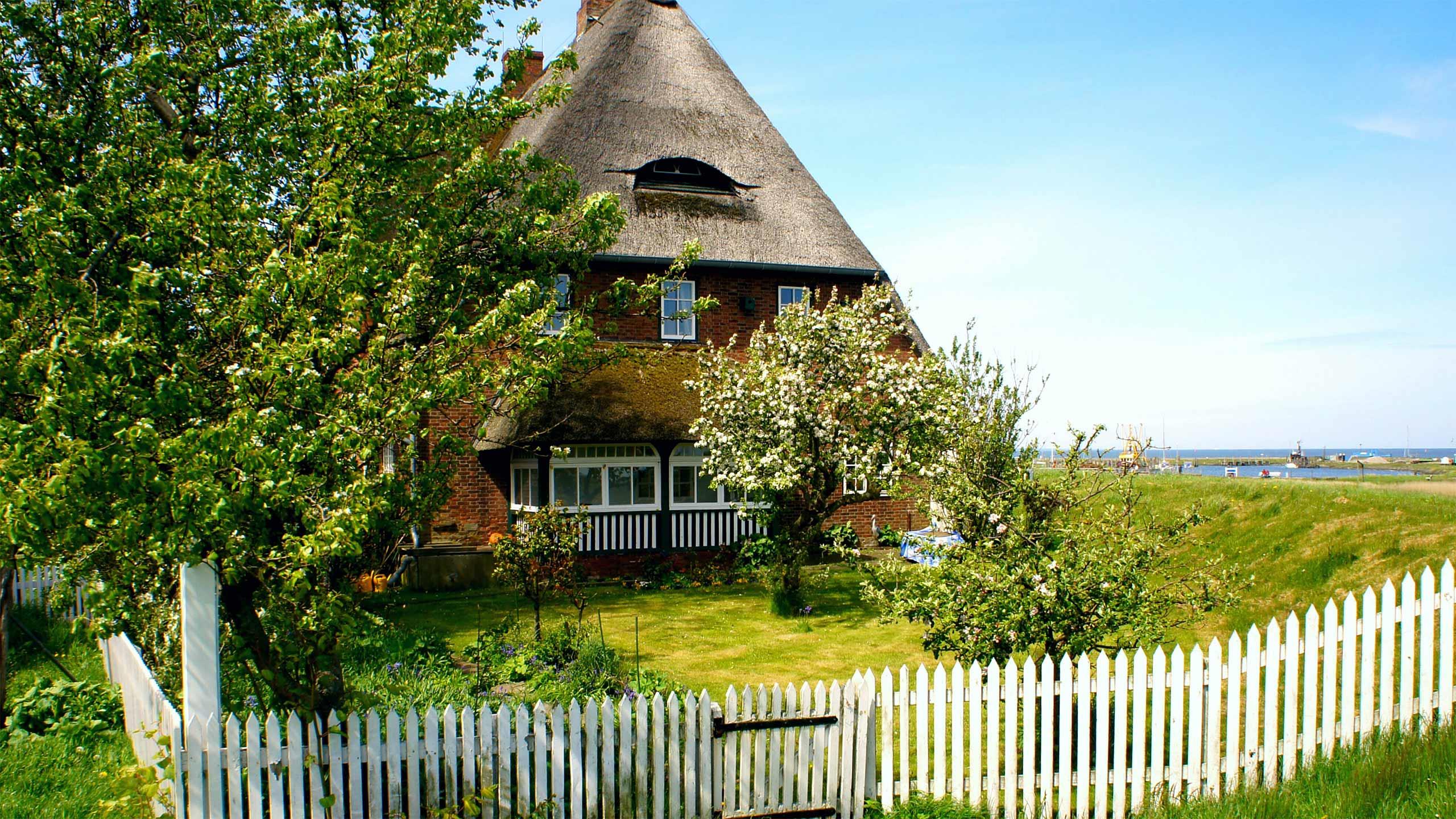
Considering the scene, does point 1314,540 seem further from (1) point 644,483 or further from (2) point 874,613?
(1) point 644,483

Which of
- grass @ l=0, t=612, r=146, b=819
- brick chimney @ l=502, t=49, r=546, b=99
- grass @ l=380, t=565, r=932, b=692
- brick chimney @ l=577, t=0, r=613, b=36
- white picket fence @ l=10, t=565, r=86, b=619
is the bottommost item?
grass @ l=380, t=565, r=932, b=692

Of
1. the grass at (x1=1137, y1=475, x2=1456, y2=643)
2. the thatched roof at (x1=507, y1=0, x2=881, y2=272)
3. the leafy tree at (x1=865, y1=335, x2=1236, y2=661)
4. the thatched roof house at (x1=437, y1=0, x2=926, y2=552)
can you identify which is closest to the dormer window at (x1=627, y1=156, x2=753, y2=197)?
the thatched roof house at (x1=437, y1=0, x2=926, y2=552)

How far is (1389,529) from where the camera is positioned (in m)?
12.2

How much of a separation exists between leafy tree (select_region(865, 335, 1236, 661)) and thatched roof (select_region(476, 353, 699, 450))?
8583mm

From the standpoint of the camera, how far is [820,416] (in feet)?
46.8

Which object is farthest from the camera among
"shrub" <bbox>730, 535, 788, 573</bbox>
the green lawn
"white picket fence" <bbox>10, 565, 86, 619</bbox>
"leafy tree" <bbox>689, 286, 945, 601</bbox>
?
"shrub" <bbox>730, 535, 788, 573</bbox>

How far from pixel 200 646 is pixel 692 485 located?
14.7 m

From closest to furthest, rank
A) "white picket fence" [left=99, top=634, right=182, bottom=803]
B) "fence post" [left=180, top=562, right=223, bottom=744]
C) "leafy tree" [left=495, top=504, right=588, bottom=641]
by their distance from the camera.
→ "fence post" [left=180, top=562, right=223, bottom=744] < "white picket fence" [left=99, top=634, right=182, bottom=803] < "leafy tree" [left=495, top=504, right=588, bottom=641]

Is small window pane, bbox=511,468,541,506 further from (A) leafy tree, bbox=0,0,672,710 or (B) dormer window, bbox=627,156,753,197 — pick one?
(A) leafy tree, bbox=0,0,672,710

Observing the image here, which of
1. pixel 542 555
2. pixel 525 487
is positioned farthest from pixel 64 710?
pixel 525 487

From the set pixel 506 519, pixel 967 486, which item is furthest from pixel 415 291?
A: pixel 506 519

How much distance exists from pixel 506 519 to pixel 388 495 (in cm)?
1385

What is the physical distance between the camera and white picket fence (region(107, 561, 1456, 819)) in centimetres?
554

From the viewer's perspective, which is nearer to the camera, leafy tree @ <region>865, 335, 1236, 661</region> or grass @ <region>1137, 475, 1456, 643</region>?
leafy tree @ <region>865, 335, 1236, 661</region>
